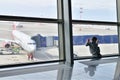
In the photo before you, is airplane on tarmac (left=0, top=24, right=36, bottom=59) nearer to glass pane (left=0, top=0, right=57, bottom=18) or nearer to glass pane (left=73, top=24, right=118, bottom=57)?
glass pane (left=0, top=0, right=57, bottom=18)

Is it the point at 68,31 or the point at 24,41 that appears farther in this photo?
the point at 68,31

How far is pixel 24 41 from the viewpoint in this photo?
4.51m

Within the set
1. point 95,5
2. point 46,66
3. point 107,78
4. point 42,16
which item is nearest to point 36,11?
point 42,16

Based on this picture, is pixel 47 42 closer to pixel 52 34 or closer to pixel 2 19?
pixel 52 34

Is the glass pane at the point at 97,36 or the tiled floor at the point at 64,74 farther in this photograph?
the glass pane at the point at 97,36

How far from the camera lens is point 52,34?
480cm

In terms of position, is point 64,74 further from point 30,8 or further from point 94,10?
point 94,10

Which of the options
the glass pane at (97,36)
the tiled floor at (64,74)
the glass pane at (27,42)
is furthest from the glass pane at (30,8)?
the tiled floor at (64,74)

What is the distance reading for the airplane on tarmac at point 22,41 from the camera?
4.31m

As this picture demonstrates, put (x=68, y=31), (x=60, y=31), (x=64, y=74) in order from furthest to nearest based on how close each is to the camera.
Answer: (x=60, y=31) < (x=68, y=31) < (x=64, y=74)

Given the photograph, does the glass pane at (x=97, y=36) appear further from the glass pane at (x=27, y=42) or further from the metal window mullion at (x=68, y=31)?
the glass pane at (x=27, y=42)

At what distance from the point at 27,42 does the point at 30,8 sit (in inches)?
29.7

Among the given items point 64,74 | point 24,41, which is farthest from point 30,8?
point 64,74

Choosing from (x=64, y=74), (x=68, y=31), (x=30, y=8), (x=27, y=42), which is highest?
(x=30, y=8)
